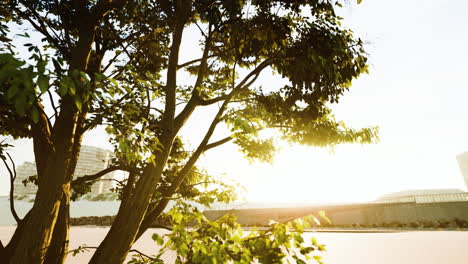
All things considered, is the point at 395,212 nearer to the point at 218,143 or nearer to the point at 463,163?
the point at 218,143

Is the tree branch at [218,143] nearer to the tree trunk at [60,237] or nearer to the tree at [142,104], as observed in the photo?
the tree at [142,104]

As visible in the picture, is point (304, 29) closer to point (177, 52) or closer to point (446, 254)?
point (177, 52)

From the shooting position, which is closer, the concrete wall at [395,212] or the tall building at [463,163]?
the concrete wall at [395,212]

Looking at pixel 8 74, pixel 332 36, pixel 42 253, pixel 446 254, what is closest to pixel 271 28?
pixel 332 36

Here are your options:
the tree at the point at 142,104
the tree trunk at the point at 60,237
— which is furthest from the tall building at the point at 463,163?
the tree trunk at the point at 60,237

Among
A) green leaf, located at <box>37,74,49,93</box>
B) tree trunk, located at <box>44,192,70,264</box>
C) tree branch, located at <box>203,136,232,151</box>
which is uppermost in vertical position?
tree branch, located at <box>203,136,232,151</box>

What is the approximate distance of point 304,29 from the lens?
10.6 ft

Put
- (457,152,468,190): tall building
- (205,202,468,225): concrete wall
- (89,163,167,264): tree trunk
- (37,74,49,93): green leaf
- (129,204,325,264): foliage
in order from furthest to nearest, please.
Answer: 1. (457,152,468,190): tall building
2. (205,202,468,225): concrete wall
3. (89,163,167,264): tree trunk
4. (129,204,325,264): foliage
5. (37,74,49,93): green leaf

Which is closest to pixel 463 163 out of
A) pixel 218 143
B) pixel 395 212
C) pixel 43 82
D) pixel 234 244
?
pixel 395 212

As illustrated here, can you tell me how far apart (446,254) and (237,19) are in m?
A: 10.1

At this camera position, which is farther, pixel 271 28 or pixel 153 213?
pixel 153 213

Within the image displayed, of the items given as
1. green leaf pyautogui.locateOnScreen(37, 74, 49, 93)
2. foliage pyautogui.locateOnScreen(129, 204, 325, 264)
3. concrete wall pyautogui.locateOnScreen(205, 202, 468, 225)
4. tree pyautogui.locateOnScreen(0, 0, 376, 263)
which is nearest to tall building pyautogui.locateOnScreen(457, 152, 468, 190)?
concrete wall pyautogui.locateOnScreen(205, 202, 468, 225)

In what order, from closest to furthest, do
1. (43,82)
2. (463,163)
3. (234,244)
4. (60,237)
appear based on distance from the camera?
1. (43,82)
2. (234,244)
3. (60,237)
4. (463,163)

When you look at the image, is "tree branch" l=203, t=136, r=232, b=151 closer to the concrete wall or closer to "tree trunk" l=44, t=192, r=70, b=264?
"tree trunk" l=44, t=192, r=70, b=264
